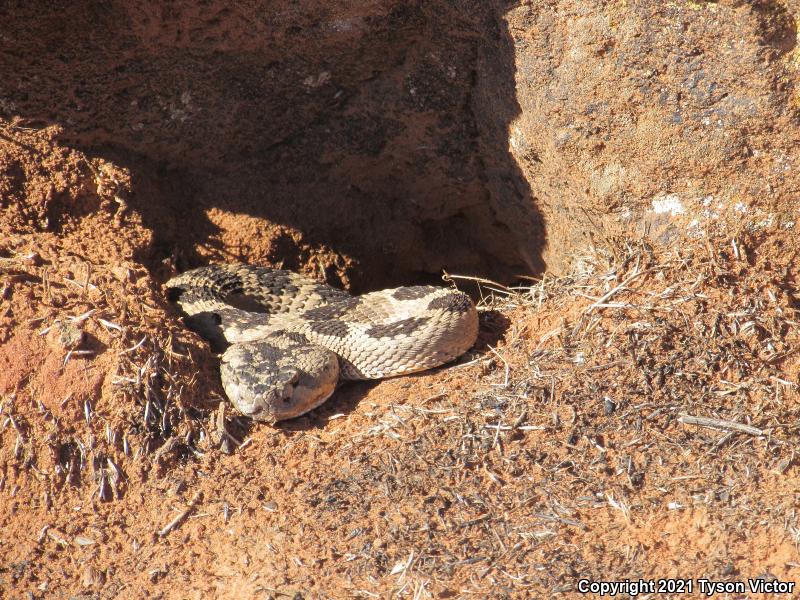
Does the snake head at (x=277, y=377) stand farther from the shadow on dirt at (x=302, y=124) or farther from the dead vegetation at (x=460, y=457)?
the shadow on dirt at (x=302, y=124)

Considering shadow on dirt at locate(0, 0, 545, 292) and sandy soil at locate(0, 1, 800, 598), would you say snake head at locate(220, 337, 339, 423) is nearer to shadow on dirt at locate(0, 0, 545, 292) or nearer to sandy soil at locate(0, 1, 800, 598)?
sandy soil at locate(0, 1, 800, 598)

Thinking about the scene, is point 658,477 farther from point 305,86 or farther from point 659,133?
point 305,86

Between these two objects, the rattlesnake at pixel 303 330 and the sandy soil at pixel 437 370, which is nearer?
the sandy soil at pixel 437 370

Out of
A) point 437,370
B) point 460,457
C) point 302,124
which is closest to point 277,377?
point 437,370

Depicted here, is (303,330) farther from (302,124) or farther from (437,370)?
(302,124)

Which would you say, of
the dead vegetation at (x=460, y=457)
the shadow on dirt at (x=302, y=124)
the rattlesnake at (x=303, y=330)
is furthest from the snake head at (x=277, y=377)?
the shadow on dirt at (x=302, y=124)

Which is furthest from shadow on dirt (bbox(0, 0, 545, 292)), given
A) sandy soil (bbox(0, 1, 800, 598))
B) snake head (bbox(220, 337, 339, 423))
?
snake head (bbox(220, 337, 339, 423))

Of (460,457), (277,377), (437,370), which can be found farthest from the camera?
(437,370)
